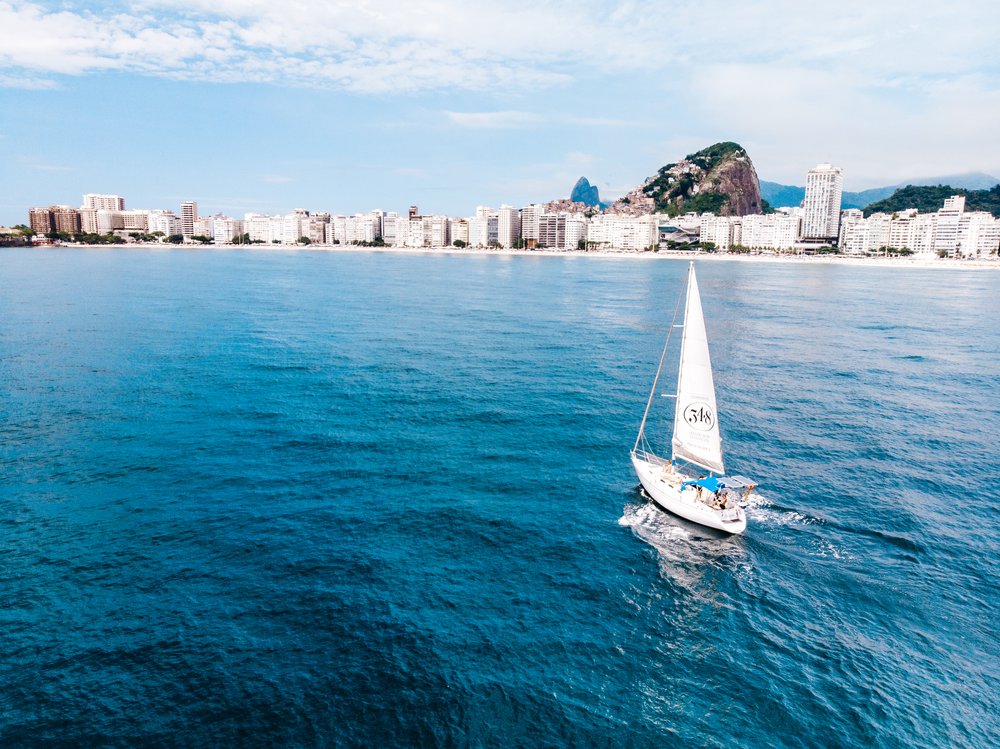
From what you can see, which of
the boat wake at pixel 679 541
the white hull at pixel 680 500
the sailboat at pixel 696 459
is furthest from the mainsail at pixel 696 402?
the boat wake at pixel 679 541

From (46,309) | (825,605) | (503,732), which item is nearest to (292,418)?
(503,732)

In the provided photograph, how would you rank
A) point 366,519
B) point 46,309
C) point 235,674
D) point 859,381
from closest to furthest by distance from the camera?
point 235,674 → point 366,519 → point 859,381 → point 46,309

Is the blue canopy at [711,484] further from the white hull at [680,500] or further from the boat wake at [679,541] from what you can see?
the boat wake at [679,541]

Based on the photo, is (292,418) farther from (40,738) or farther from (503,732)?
(503,732)

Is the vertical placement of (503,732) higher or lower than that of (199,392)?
lower

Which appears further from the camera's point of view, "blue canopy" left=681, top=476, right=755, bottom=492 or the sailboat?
the sailboat

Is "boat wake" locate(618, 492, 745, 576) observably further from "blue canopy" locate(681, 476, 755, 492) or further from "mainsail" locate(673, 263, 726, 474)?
"mainsail" locate(673, 263, 726, 474)

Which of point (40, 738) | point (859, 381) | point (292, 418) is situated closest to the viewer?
point (40, 738)

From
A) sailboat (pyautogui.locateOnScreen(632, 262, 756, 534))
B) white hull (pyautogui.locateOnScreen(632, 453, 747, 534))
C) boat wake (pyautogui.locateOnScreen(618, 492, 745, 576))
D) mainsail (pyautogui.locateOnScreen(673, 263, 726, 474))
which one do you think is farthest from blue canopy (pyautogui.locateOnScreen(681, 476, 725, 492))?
boat wake (pyautogui.locateOnScreen(618, 492, 745, 576))

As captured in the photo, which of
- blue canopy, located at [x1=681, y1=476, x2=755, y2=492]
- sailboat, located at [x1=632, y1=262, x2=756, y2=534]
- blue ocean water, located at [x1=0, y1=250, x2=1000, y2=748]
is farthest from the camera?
sailboat, located at [x1=632, y1=262, x2=756, y2=534]
